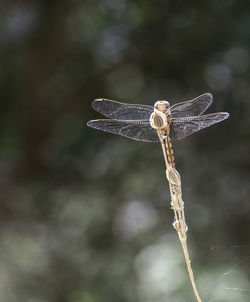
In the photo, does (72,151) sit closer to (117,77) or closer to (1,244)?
(117,77)

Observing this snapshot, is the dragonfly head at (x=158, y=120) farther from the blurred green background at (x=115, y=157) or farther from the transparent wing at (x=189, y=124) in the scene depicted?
the blurred green background at (x=115, y=157)

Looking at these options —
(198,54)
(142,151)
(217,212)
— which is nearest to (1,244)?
(142,151)

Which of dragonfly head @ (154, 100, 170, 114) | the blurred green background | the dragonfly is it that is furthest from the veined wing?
the blurred green background

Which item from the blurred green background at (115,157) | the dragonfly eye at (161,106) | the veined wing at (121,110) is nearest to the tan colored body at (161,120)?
the dragonfly eye at (161,106)

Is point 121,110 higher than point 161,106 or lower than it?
higher

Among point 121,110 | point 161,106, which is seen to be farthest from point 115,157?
point 161,106

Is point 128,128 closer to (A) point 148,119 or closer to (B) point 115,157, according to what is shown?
(A) point 148,119

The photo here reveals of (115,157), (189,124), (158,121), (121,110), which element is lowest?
(158,121)
